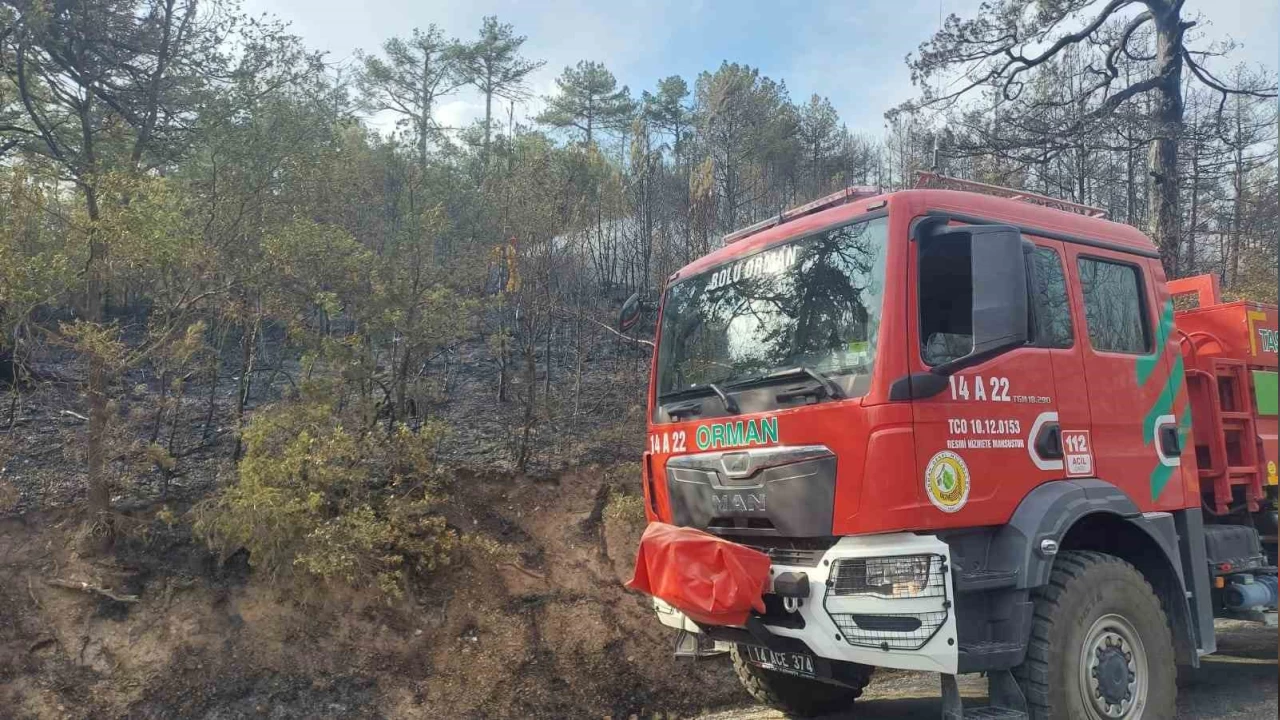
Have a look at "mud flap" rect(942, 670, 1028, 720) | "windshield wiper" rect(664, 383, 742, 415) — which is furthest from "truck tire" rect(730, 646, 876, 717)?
"windshield wiper" rect(664, 383, 742, 415)

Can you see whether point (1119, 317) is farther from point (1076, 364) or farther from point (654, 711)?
point (654, 711)

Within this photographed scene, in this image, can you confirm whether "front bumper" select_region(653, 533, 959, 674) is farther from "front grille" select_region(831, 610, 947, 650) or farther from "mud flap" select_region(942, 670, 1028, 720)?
"mud flap" select_region(942, 670, 1028, 720)

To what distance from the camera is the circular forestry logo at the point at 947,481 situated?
4.05 meters

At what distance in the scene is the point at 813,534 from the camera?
13.8ft

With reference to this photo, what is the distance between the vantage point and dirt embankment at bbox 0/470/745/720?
21.3ft

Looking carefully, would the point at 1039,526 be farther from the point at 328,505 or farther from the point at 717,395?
the point at 328,505

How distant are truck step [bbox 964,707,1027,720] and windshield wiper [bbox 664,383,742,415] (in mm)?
1890

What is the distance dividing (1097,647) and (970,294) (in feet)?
6.64

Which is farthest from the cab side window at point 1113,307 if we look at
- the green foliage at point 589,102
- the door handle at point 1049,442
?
the green foliage at point 589,102

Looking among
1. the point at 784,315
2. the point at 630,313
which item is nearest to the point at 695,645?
the point at 784,315

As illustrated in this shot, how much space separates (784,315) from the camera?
4.76m

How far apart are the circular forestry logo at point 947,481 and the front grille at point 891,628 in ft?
1.71

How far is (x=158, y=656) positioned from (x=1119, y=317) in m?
7.39

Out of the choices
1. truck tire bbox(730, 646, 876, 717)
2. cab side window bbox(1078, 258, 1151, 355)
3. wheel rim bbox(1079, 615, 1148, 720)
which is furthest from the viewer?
truck tire bbox(730, 646, 876, 717)
